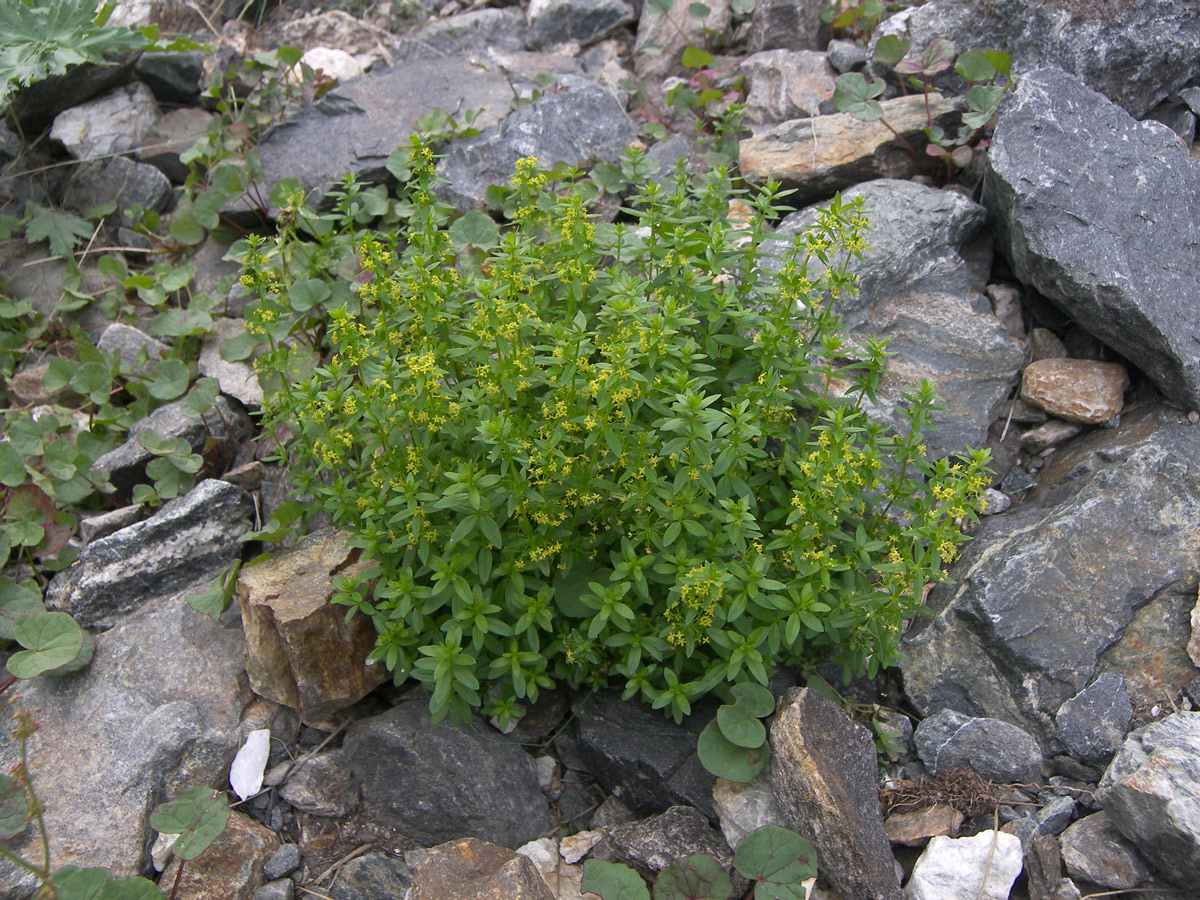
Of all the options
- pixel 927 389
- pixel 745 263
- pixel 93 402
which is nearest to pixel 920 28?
pixel 745 263

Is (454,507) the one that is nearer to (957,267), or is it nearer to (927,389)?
(927,389)

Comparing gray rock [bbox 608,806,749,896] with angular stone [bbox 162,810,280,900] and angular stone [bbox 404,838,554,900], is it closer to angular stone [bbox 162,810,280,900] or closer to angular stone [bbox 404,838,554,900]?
angular stone [bbox 404,838,554,900]

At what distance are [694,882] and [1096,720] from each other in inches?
58.5

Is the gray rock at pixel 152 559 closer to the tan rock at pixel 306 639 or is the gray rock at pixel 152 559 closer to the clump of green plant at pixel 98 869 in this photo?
the tan rock at pixel 306 639

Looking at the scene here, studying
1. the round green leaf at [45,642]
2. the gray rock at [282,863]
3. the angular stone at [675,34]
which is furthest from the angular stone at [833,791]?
the angular stone at [675,34]

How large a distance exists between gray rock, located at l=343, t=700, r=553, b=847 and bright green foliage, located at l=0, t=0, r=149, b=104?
3.85 m

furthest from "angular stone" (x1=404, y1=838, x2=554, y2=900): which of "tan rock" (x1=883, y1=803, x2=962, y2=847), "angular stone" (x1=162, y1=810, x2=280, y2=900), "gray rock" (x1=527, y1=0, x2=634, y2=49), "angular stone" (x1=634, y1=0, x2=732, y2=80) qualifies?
"gray rock" (x1=527, y1=0, x2=634, y2=49)

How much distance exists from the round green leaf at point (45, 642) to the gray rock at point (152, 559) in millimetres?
294

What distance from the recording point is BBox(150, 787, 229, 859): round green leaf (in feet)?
9.14

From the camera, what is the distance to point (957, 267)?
425cm

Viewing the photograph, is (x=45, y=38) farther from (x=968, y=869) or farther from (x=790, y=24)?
(x=968, y=869)

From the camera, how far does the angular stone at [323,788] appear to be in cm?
325

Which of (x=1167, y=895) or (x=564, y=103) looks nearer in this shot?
(x=1167, y=895)

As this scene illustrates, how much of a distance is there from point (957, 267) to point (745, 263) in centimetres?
136
